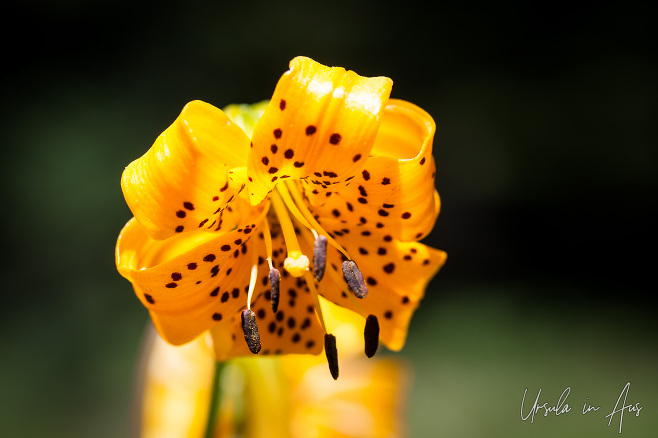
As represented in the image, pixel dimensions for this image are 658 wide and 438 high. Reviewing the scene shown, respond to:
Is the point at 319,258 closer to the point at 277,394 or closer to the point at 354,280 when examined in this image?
the point at 354,280

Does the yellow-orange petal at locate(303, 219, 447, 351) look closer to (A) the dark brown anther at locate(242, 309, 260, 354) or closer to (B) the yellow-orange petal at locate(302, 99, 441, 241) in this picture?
(B) the yellow-orange petal at locate(302, 99, 441, 241)

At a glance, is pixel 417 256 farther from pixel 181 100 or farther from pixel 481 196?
pixel 481 196

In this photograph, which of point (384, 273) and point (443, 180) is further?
point (443, 180)

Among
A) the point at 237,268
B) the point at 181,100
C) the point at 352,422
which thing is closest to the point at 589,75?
the point at 181,100

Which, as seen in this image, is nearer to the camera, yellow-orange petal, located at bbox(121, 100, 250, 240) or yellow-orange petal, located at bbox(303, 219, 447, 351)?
yellow-orange petal, located at bbox(121, 100, 250, 240)

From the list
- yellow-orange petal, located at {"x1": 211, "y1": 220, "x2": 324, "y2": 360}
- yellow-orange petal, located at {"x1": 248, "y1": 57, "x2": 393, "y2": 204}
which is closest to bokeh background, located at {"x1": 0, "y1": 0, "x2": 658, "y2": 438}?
yellow-orange petal, located at {"x1": 211, "y1": 220, "x2": 324, "y2": 360}

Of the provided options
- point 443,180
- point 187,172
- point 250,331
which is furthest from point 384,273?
point 443,180
